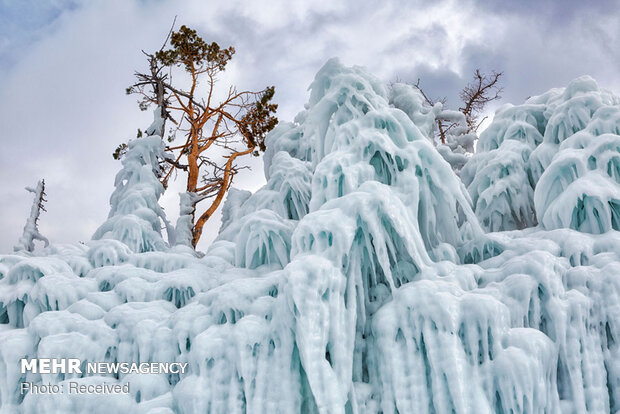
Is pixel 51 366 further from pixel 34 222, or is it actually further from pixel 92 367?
pixel 34 222

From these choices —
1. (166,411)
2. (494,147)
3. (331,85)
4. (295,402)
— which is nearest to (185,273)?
(166,411)

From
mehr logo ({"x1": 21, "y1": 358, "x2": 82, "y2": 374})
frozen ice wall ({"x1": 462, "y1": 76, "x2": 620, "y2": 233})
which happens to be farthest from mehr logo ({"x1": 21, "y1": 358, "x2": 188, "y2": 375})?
frozen ice wall ({"x1": 462, "y1": 76, "x2": 620, "y2": 233})

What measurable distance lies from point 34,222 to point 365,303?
11540 mm

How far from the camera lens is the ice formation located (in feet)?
15.3

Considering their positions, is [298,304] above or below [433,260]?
below

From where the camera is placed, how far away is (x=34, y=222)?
43.0 feet

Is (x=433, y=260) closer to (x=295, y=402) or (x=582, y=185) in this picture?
(x=582, y=185)

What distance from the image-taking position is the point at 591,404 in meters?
4.70

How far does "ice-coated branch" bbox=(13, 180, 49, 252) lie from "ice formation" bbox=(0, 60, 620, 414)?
5795 mm

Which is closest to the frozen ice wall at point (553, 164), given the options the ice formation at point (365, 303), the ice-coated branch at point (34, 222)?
the ice formation at point (365, 303)

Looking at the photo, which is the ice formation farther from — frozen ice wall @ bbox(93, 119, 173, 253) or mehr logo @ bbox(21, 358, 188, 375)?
frozen ice wall @ bbox(93, 119, 173, 253)

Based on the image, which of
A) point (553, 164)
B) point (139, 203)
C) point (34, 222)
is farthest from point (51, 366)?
point (34, 222)

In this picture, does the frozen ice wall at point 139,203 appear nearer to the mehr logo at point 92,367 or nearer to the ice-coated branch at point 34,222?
the ice-coated branch at point 34,222

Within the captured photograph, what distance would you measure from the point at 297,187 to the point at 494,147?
4406 mm
